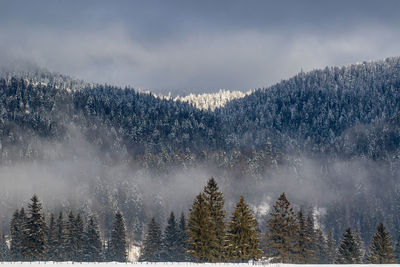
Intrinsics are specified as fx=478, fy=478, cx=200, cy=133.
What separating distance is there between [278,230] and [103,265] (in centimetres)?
2640

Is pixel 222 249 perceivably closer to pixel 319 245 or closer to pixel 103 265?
pixel 103 265

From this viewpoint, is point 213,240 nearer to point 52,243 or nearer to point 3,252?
point 52,243

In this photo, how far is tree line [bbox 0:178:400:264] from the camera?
184 ft

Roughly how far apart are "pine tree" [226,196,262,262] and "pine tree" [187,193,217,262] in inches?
84.8

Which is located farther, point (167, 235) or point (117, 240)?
point (117, 240)

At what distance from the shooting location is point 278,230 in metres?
60.6

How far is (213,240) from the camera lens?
57.1m

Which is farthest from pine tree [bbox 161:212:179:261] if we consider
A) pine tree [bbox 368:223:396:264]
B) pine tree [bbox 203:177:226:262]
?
pine tree [bbox 368:223:396:264]

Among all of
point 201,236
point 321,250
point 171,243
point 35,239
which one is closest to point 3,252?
point 171,243

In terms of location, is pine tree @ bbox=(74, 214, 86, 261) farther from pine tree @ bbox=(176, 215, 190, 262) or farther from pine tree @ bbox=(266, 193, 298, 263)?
pine tree @ bbox=(266, 193, 298, 263)

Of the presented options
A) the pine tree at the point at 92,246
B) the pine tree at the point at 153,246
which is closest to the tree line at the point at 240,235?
the pine tree at the point at 153,246

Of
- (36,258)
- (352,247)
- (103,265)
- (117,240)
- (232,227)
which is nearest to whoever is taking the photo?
(103,265)

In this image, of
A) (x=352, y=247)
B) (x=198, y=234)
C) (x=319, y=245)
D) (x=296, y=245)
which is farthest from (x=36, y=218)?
(x=319, y=245)

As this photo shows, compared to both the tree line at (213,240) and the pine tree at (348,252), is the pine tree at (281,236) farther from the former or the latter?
the pine tree at (348,252)
